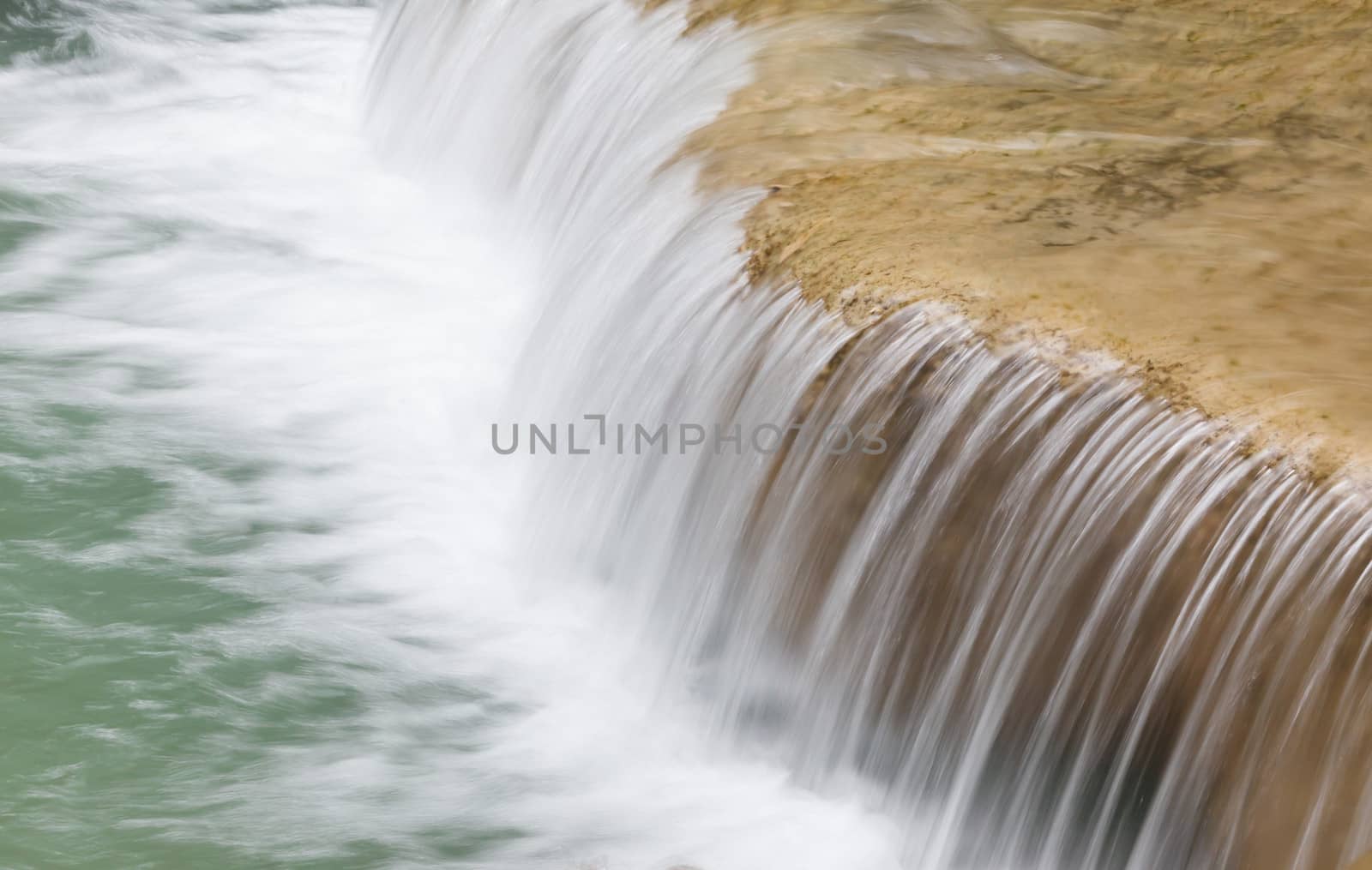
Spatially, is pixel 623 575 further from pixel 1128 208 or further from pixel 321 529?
pixel 1128 208

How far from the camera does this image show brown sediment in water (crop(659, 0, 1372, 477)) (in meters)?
3.56

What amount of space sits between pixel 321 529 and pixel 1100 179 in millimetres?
2337

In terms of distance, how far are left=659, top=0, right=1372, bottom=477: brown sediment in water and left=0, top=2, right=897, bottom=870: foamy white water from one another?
1.09ft

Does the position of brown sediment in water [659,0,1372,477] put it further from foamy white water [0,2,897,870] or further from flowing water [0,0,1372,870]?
foamy white water [0,2,897,870]

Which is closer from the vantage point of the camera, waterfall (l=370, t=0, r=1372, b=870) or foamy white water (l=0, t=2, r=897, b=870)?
waterfall (l=370, t=0, r=1372, b=870)

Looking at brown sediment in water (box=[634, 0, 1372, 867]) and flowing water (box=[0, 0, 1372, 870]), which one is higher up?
brown sediment in water (box=[634, 0, 1372, 867])

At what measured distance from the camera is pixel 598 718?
4141 millimetres

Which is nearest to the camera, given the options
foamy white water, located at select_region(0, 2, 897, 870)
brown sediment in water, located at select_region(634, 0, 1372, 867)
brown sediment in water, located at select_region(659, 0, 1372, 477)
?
brown sediment in water, located at select_region(634, 0, 1372, 867)

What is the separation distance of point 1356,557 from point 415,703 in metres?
2.23

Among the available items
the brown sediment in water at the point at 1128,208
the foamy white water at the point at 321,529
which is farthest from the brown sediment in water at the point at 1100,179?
the foamy white water at the point at 321,529

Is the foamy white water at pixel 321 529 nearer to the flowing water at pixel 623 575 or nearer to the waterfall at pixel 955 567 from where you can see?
the flowing water at pixel 623 575

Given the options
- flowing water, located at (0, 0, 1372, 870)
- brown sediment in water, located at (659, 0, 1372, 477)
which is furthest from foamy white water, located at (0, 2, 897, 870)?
brown sediment in water, located at (659, 0, 1372, 477)

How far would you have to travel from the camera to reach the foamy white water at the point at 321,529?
3.78 meters

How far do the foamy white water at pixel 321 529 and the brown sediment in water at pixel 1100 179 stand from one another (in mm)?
333
